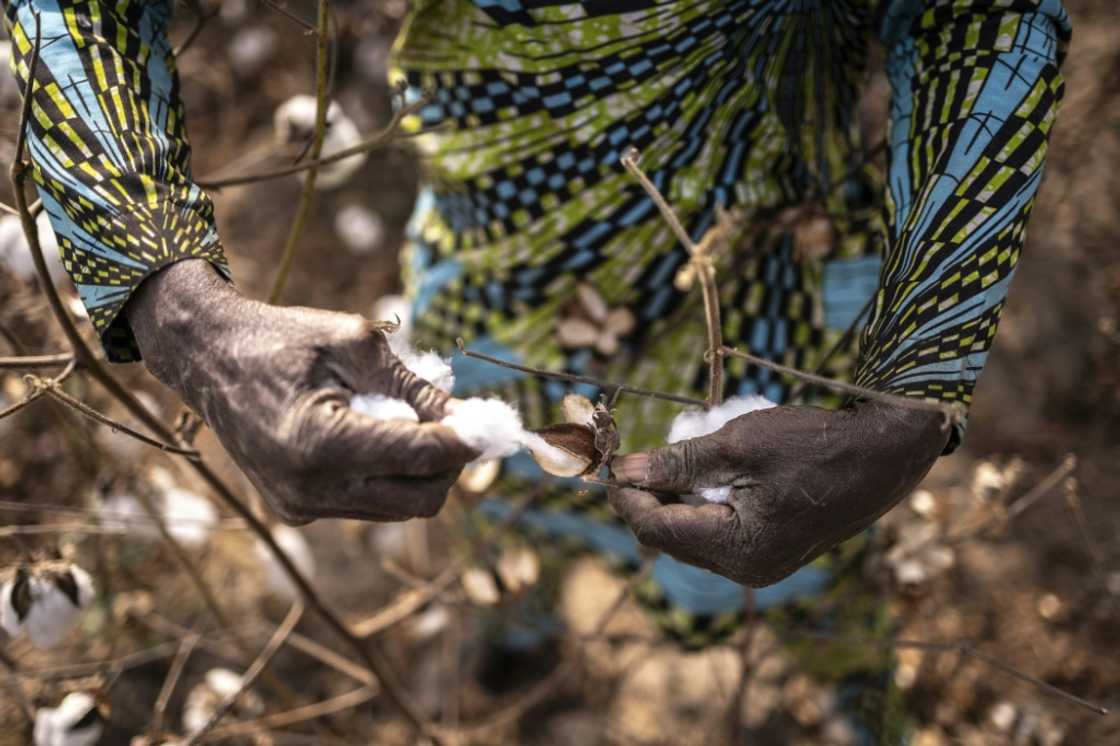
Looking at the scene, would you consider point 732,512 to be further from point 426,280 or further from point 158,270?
point 426,280

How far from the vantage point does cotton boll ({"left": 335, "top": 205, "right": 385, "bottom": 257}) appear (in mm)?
2314

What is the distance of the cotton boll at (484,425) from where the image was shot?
49 cm

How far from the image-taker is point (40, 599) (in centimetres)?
82

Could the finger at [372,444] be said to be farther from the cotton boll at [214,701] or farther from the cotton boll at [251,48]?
the cotton boll at [251,48]

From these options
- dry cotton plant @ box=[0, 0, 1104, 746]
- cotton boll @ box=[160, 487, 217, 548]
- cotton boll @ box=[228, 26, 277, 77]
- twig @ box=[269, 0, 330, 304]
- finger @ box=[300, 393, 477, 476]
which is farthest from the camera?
cotton boll @ box=[228, 26, 277, 77]

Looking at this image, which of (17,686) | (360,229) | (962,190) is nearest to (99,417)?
(17,686)

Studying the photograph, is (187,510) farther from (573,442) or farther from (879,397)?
(879,397)

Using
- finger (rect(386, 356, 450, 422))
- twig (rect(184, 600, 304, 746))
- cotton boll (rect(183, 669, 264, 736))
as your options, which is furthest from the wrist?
cotton boll (rect(183, 669, 264, 736))

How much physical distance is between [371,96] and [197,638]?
180cm

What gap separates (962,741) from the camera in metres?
1.52

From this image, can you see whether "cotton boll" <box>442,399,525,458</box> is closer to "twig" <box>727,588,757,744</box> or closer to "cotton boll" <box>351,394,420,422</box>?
"cotton boll" <box>351,394,420,422</box>

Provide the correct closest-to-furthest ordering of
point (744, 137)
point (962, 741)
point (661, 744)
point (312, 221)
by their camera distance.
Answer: point (744, 137) → point (962, 741) → point (661, 744) → point (312, 221)

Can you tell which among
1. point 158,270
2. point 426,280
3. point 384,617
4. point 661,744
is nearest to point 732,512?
point 158,270

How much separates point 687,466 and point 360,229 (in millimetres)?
1916
